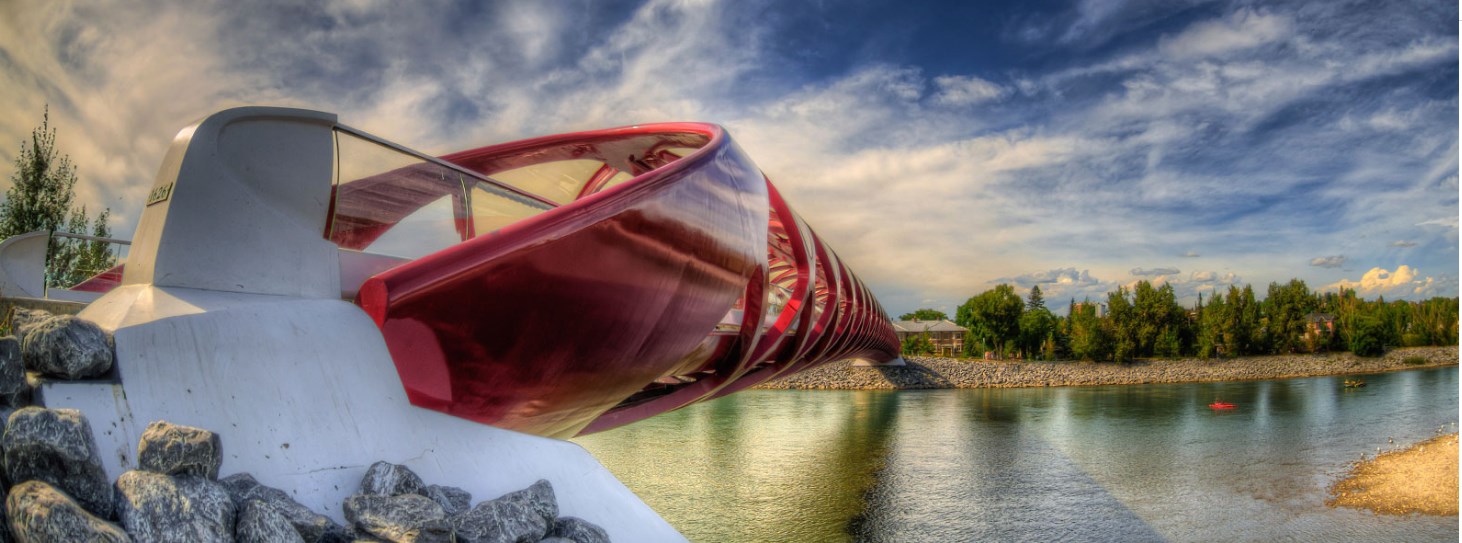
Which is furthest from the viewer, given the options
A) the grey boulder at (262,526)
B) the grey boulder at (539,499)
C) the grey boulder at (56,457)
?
the grey boulder at (539,499)

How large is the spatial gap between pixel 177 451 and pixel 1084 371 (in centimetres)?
4468

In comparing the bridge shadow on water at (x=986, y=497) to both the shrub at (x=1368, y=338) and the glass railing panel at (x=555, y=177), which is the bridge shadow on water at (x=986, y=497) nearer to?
the glass railing panel at (x=555, y=177)

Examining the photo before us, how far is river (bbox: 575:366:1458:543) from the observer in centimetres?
916

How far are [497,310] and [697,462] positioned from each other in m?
10.2

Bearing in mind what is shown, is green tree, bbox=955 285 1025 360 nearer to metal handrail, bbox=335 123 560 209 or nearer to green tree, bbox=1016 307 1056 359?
green tree, bbox=1016 307 1056 359

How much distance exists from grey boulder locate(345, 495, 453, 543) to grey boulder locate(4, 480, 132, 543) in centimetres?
72

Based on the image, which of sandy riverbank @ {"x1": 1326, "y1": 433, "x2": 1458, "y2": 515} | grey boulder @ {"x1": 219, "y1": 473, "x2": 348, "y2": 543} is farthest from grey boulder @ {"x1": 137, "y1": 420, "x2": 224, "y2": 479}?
sandy riverbank @ {"x1": 1326, "y1": 433, "x2": 1458, "y2": 515}

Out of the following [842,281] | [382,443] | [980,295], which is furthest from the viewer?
[980,295]

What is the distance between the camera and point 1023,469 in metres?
13.2

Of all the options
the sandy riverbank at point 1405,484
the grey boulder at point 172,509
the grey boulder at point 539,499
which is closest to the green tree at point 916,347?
the sandy riverbank at point 1405,484

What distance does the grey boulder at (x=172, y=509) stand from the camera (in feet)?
7.29

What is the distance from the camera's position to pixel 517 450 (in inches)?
150

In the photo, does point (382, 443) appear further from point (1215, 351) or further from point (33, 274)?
point (1215, 351)

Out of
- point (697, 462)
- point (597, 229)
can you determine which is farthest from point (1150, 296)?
point (597, 229)
